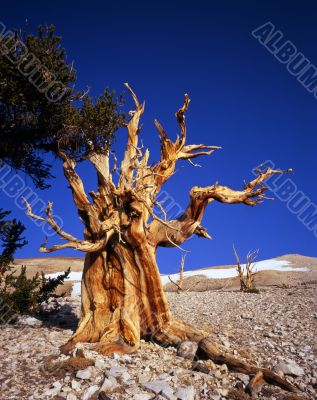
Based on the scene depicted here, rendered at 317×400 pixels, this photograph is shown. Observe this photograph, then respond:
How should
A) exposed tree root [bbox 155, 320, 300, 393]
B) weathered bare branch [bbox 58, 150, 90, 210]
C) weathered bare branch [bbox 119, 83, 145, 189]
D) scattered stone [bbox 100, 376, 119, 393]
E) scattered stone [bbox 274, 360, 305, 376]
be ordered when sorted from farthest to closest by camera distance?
weathered bare branch [bbox 58, 150, 90, 210] < weathered bare branch [bbox 119, 83, 145, 189] < scattered stone [bbox 274, 360, 305, 376] < exposed tree root [bbox 155, 320, 300, 393] < scattered stone [bbox 100, 376, 119, 393]

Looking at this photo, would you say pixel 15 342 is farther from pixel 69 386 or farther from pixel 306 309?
pixel 306 309

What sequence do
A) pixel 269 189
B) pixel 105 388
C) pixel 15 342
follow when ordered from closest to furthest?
pixel 105 388
pixel 15 342
pixel 269 189

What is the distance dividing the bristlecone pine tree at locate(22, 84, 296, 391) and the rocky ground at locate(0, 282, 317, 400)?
1.48 feet

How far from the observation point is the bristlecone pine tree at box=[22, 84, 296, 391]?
614 cm

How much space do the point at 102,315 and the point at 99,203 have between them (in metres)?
2.20

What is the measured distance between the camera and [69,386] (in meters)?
4.38

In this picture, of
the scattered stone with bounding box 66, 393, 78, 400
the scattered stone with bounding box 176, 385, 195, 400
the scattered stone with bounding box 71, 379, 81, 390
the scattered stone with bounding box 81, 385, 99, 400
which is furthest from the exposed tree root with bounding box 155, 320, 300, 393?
the scattered stone with bounding box 66, 393, 78, 400

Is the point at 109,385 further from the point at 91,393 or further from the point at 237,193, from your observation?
the point at 237,193

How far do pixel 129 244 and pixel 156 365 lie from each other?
226cm

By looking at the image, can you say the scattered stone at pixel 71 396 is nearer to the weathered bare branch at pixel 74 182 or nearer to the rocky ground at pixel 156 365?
the rocky ground at pixel 156 365

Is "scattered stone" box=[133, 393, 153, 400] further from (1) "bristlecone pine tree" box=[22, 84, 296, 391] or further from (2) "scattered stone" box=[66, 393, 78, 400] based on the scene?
(1) "bristlecone pine tree" box=[22, 84, 296, 391]

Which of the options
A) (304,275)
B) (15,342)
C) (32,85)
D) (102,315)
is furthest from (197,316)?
(304,275)

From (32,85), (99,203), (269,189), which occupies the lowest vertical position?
(99,203)

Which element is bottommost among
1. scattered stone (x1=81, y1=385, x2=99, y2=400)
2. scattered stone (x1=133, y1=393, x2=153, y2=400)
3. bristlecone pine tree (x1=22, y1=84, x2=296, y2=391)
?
scattered stone (x1=81, y1=385, x2=99, y2=400)
